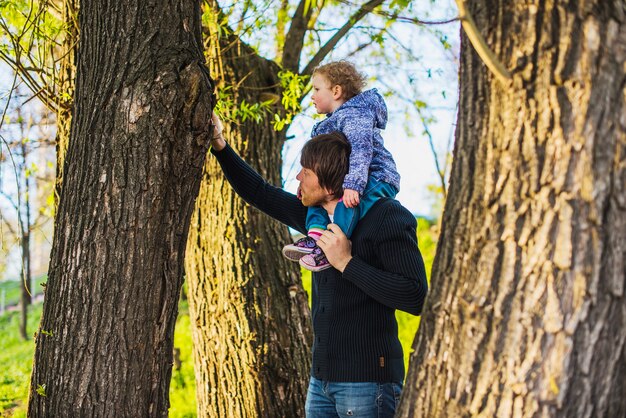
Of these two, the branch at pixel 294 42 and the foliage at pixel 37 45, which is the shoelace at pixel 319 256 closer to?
the foliage at pixel 37 45

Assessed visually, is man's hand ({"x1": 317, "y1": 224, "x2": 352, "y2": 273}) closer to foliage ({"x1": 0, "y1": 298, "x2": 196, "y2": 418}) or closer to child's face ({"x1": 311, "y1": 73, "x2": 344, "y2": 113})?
child's face ({"x1": 311, "y1": 73, "x2": 344, "y2": 113})

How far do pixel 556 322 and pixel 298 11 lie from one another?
4.31 meters

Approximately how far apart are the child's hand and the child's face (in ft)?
3.44

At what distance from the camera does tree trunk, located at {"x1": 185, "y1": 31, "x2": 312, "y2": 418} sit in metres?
4.73

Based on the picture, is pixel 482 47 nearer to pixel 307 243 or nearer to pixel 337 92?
pixel 307 243

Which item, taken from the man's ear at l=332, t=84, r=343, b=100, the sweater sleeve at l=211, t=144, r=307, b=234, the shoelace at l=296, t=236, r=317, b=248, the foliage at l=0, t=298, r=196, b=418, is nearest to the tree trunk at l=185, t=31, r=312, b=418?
the man's ear at l=332, t=84, r=343, b=100

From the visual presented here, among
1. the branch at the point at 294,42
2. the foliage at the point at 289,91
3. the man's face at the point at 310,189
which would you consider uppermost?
the branch at the point at 294,42

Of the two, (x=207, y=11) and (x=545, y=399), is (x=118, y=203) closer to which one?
(x=545, y=399)

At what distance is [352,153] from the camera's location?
3.09 m

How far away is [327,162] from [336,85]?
0.98 metres

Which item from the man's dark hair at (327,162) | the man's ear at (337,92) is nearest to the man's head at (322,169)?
the man's dark hair at (327,162)

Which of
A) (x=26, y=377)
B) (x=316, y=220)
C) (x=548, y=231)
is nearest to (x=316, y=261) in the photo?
(x=316, y=220)

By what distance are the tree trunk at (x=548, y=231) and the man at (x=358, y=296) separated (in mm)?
610

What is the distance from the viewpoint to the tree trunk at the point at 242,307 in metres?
4.73
